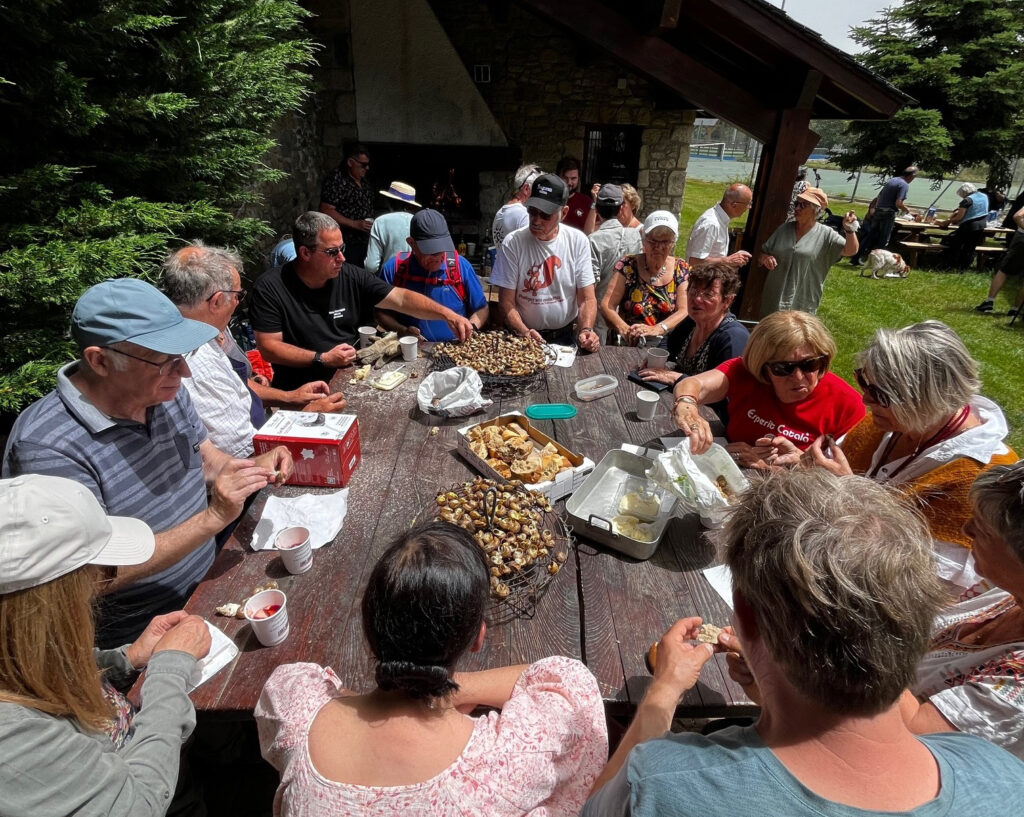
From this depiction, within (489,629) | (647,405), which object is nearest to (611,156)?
(647,405)

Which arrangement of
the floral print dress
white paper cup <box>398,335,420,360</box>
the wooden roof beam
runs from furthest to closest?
the wooden roof beam → the floral print dress → white paper cup <box>398,335,420,360</box>

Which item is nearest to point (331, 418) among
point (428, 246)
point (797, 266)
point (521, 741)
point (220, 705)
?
point (220, 705)

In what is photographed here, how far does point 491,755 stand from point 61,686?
36.5 inches

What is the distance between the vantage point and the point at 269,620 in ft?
5.36

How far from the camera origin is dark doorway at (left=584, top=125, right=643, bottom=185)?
10212mm

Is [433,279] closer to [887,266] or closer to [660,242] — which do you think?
[660,242]

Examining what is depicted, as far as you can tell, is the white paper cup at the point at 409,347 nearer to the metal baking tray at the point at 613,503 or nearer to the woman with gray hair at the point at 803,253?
the metal baking tray at the point at 613,503

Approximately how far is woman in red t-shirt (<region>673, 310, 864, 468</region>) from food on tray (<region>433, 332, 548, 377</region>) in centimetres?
89

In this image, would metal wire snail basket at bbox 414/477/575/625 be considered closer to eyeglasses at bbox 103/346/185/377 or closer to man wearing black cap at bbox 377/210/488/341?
eyeglasses at bbox 103/346/185/377

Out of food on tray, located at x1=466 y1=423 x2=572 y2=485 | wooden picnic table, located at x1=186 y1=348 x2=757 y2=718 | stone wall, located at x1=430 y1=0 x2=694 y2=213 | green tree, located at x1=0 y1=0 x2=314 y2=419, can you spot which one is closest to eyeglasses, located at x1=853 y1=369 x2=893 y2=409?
wooden picnic table, located at x1=186 y1=348 x2=757 y2=718

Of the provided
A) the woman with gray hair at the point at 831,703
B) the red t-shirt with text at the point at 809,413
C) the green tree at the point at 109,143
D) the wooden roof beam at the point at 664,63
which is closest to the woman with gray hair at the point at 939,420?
the red t-shirt with text at the point at 809,413

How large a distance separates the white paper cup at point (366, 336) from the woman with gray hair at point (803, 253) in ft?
13.7

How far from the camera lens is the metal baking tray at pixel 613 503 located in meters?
2.04

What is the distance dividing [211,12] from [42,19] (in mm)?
1536
